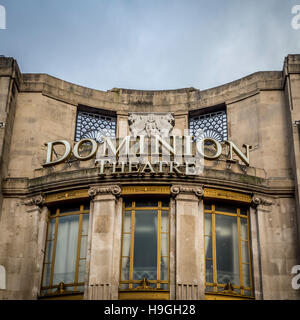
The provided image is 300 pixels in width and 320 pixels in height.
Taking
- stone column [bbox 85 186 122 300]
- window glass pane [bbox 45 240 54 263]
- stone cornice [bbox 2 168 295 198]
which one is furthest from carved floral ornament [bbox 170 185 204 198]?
window glass pane [bbox 45 240 54 263]

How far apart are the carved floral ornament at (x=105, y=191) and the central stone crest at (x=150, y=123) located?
704cm

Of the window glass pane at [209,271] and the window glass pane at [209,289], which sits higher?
the window glass pane at [209,271]

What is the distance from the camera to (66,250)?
2681 centimetres

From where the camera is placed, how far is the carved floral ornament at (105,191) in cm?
2659

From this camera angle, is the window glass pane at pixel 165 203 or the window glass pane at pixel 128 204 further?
the window glass pane at pixel 128 204

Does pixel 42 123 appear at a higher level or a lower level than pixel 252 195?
higher

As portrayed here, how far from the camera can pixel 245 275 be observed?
26.3m

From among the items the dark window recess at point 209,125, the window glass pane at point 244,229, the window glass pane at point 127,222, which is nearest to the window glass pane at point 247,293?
the window glass pane at point 244,229

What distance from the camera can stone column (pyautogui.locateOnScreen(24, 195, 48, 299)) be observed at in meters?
26.6

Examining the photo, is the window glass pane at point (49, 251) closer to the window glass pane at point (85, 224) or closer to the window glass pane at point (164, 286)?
the window glass pane at point (85, 224)

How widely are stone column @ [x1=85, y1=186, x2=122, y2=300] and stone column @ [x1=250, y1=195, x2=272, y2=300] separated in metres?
5.74

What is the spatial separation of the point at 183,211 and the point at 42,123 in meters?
9.71
